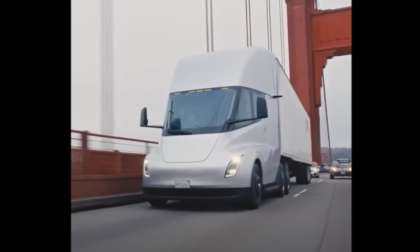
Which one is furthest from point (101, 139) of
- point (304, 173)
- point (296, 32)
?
point (296, 32)

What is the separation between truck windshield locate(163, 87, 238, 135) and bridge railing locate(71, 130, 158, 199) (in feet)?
6.85

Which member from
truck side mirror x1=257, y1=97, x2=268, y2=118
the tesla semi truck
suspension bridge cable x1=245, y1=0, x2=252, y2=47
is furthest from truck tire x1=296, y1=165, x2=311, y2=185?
truck side mirror x1=257, y1=97, x2=268, y2=118

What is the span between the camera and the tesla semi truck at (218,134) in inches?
309

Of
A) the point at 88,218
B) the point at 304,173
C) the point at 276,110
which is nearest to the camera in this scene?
the point at 88,218

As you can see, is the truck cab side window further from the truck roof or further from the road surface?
the road surface

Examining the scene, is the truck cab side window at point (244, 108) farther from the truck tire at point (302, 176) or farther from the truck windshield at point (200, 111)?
the truck tire at point (302, 176)

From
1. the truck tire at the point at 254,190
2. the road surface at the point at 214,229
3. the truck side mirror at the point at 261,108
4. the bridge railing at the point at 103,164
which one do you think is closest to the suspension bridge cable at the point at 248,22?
the bridge railing at the point at 103,164

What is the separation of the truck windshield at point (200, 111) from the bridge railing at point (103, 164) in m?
2.09

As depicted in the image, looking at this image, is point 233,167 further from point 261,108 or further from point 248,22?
point 248,22

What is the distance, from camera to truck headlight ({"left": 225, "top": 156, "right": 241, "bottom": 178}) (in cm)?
775

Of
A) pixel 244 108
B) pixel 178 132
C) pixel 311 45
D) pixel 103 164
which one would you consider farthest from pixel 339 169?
pixel 178 132

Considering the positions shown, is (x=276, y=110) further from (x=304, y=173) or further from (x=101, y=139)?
(x=304, y=173)
